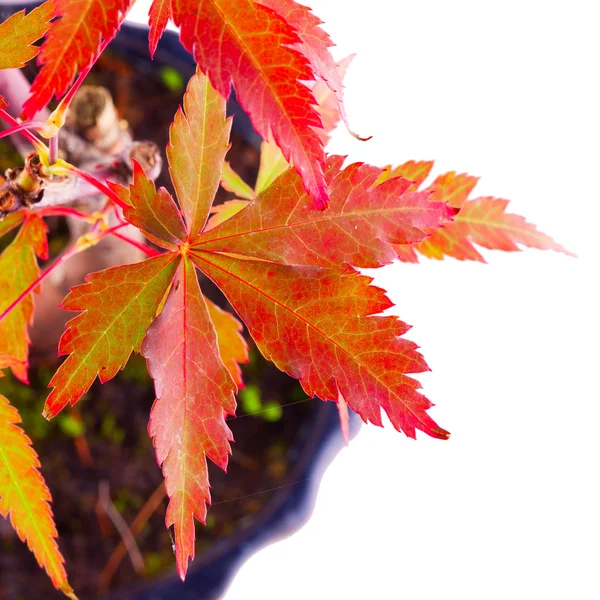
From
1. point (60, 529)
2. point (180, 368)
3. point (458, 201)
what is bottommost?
point (60, 529)

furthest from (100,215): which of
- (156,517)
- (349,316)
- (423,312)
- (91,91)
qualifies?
(423,312)

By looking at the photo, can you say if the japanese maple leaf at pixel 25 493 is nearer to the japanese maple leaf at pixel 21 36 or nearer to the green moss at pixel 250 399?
the japanese maple leaf at pixel 21 36

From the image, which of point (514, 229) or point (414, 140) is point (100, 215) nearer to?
point (514, 229)

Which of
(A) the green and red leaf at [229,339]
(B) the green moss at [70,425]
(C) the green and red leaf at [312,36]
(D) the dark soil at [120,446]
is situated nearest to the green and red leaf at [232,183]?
(A) the green and red leaf at [229,339]

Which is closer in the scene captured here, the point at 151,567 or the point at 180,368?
the point at 180,368

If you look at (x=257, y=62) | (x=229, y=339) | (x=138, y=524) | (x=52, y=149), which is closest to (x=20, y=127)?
(x=52, y=149)

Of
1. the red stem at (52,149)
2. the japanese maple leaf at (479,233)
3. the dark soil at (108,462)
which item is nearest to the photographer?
the red stem at (52,149)
